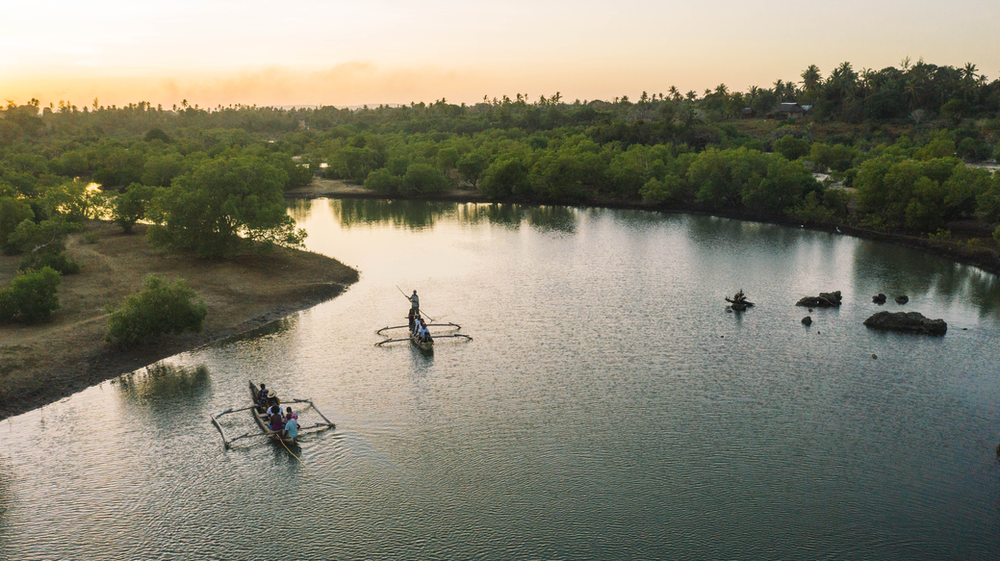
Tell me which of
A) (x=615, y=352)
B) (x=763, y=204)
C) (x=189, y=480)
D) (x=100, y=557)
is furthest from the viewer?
(x=763, y=204)

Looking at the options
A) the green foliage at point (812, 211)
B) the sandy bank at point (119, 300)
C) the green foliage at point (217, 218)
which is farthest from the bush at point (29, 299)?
the green foliage at point (812, 211)

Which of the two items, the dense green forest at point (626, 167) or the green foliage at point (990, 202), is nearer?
the dense green forest at point (626, 167)

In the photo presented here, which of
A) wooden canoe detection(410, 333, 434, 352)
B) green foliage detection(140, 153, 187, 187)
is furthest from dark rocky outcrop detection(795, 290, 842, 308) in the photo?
green foliage detection(140, 153, 187, 187)

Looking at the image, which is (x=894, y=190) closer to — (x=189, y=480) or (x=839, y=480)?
(x=839, y=480)

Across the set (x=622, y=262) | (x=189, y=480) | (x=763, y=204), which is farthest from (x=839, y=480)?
(x=763, y=204)

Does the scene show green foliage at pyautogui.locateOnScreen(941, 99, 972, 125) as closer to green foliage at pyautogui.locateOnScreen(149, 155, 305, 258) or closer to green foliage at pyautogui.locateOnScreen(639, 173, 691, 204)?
green foliage at pyautogui.locateOnScreen(639, 173, 691, 204)

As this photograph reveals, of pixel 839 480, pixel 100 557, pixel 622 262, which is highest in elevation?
pixel 622 262

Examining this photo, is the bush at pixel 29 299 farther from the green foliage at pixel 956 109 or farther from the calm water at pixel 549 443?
the green foliage at pixel 956 109

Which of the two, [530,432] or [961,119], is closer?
[530,432]
